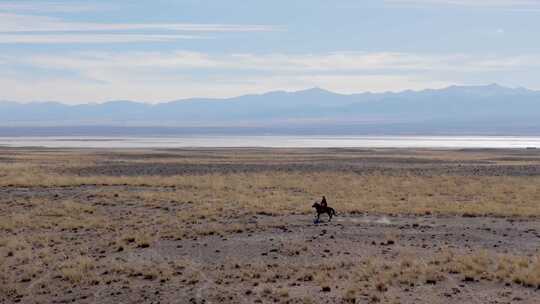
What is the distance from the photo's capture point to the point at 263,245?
20.3 metres

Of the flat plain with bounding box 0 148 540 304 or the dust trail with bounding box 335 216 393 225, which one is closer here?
the flat plain with bounding box 0 148 540 304

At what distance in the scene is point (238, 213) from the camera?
2719 cm

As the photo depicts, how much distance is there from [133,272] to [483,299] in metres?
7.99

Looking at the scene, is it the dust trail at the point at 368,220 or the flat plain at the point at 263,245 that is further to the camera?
the dust trail at the point at 368,220

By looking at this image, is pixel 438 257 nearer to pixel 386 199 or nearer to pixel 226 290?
pixel 226 290

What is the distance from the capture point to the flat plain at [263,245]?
1517 cm

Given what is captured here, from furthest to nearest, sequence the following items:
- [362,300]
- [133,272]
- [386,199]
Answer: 1. [386,199]
2. [133,272]
3. [362,300]

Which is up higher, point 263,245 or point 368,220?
point 368,220

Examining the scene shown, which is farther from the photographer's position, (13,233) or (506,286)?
(13,233)

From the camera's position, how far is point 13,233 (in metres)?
22.5

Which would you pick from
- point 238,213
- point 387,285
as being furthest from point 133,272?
point 238,213

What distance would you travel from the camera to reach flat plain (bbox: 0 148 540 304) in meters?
15.2

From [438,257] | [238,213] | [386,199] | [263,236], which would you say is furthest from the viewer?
[386,199]

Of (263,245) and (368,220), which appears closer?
(263,245)
